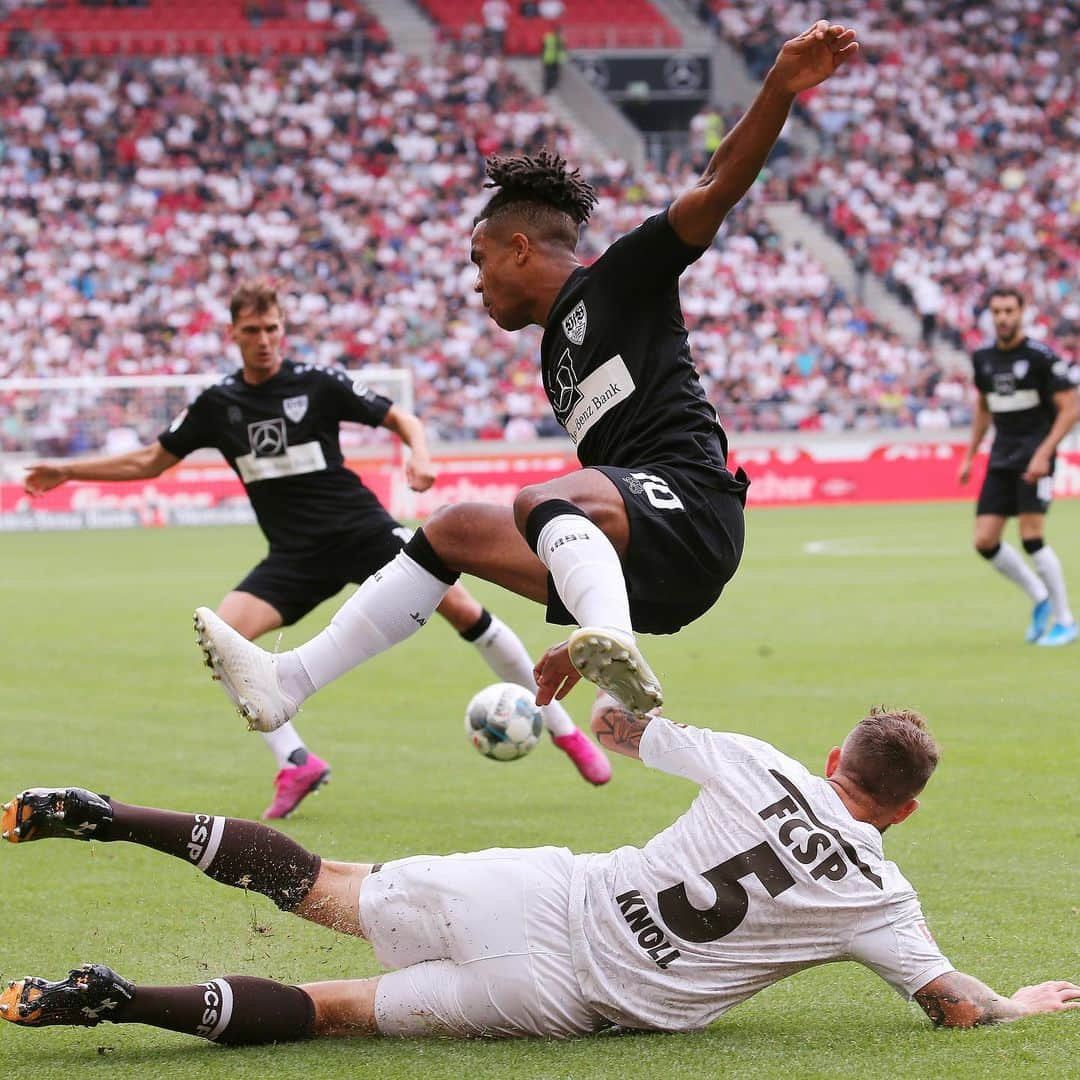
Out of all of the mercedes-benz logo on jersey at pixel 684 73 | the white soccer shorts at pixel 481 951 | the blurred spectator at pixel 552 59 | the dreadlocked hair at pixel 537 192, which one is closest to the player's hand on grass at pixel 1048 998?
the white soccer shorts at pixel 481 951

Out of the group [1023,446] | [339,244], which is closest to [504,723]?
[1023,446]

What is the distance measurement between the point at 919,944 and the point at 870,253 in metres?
31.4

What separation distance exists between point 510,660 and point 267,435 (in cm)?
164

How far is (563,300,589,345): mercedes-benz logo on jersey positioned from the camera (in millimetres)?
4844

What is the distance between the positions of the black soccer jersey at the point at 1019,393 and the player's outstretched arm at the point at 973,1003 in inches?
365

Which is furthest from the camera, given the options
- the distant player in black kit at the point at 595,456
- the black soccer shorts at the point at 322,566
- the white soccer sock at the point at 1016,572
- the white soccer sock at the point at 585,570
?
the white soccer sock at the point at 1016,572

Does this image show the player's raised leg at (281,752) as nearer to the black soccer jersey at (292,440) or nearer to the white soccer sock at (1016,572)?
the black soccer jersey at (292,440)

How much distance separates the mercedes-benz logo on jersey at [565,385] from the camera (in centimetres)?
490

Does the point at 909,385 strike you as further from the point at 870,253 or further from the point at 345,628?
the point at 345,628

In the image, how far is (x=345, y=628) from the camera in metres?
5.07

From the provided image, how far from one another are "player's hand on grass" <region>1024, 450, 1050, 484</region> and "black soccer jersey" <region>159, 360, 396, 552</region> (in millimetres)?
6122

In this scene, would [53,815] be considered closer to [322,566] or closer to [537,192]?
[537,192]

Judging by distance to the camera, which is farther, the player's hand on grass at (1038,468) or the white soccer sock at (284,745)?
the player's hand on grass at (1038,468)

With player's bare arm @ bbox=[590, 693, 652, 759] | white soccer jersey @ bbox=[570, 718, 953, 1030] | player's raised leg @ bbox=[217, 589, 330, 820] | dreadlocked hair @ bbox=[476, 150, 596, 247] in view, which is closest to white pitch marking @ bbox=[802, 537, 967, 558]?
player's raised leg @ bbox=[217, 589, 330, 820]
